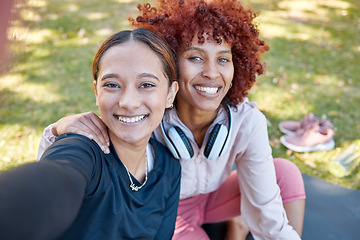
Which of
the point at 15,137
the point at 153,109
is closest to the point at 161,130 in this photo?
the point at 153,109

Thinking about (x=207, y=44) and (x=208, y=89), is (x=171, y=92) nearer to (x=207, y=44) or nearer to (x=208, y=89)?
(x=208, y=89)

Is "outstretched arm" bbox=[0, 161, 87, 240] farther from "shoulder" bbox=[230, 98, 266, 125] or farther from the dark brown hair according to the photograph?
"shoulder" bbox=[230, 98, 266, 125]

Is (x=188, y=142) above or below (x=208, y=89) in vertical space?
below

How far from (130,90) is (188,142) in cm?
61

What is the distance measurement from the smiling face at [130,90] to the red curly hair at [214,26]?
1.23ft

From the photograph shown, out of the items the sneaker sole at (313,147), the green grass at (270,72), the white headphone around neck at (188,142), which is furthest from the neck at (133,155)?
the sneaker sole at (313,147)

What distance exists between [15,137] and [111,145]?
8.03 feet

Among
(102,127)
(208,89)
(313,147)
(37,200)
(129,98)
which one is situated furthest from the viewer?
(313,147)

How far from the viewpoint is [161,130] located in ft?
6.96

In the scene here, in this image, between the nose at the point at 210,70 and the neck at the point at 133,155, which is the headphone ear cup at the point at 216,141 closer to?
the nose at the point at 210,70

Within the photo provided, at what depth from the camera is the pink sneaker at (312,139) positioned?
374 centimetres

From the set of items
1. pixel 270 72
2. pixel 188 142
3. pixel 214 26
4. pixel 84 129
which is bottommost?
pixel 270 72

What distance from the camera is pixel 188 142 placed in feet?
6.68

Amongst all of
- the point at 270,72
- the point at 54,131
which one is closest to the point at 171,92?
the point at 54,131
